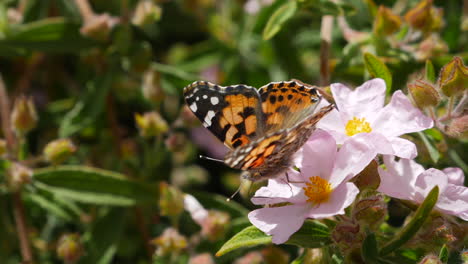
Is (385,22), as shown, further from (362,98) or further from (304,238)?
(304,238)

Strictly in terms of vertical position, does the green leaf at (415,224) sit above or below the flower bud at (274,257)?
above

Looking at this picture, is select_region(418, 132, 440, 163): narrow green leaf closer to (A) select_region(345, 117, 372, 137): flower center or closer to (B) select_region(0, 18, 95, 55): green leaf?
(A) select_region(345, 117, 372, 137): flower center

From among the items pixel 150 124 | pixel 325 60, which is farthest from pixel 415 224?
pixel 150 124

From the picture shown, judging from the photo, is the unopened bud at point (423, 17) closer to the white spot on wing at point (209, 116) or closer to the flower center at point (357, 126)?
the flower center at point (357, 126)

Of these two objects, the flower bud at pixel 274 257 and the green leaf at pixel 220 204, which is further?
the green leaf at pixel 220 204

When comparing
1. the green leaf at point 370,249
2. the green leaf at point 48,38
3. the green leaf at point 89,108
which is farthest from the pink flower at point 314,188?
the green leaf at point 48,38

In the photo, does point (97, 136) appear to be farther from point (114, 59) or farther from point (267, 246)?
point (267, 246)
